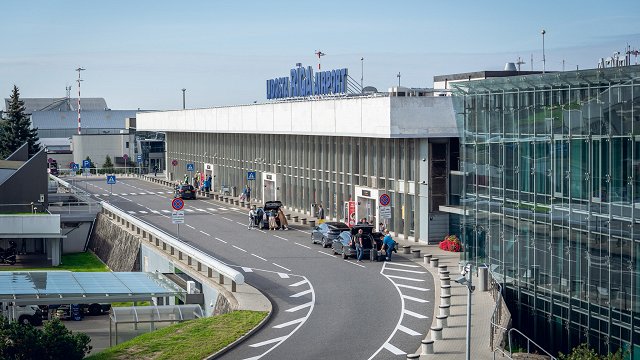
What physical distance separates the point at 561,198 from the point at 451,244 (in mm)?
17454

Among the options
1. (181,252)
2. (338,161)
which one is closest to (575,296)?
(181,252)

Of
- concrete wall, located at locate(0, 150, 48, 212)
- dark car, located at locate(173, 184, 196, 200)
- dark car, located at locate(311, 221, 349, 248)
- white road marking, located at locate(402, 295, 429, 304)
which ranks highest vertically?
concrete wall, located at locate(0, 150, 48, 212)

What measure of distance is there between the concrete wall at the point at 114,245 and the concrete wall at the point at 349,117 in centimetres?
1407

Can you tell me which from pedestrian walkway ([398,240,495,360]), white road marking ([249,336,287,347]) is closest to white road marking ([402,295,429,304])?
pedestrian walkway ([398,240,495,360])

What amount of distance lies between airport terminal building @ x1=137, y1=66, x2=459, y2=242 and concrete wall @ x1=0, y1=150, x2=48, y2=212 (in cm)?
1697

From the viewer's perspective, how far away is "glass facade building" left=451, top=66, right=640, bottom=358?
98.9 ft

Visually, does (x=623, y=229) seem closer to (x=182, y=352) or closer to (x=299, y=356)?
(x=299, y=356)

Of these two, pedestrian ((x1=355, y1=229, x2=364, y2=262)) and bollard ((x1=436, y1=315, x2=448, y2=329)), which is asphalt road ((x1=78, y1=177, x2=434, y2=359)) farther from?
bollard ((x1=436, y1=315, x2=448, y2=329))

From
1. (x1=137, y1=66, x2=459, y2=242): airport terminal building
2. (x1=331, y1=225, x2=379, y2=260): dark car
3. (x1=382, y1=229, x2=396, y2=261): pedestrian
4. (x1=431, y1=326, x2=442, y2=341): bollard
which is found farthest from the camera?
(x1=137, y1=66, x2=459, y2=242): airport terminal building

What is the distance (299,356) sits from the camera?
29.3 m

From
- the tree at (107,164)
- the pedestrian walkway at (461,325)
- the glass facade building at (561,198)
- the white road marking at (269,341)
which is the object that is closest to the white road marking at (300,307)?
the white road marking at (269,341)

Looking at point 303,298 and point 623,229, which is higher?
point 623,229

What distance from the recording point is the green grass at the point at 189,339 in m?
30.3

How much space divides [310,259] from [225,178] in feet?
150
